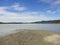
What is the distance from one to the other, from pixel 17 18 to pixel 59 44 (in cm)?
166

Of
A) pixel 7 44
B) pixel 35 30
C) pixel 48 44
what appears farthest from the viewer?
pixel 35 30

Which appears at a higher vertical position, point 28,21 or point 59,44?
point 28,21

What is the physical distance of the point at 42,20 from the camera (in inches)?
151

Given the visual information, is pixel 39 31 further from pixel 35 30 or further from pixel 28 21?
pixel 28 21

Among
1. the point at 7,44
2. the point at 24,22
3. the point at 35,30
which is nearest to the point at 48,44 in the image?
the point at 24,22

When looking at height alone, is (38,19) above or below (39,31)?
above

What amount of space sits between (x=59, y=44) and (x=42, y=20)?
3.23 feet

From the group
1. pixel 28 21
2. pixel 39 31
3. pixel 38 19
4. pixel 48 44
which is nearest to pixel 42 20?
pixel 38 19

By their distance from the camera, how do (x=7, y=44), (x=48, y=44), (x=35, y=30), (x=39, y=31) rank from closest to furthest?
(x=7, y=44)
(x=48, y=44)
(x=35, y=30)
(x=39, y=31)

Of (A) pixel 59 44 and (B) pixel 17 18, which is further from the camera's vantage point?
(B) pixel 17 18

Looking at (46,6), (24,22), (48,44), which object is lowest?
(48,44)

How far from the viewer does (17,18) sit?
3.83 m

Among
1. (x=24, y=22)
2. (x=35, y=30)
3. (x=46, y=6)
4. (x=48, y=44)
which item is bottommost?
(x=48, y=44)

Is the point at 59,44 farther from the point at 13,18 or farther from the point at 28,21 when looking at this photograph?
the point at 13,18
